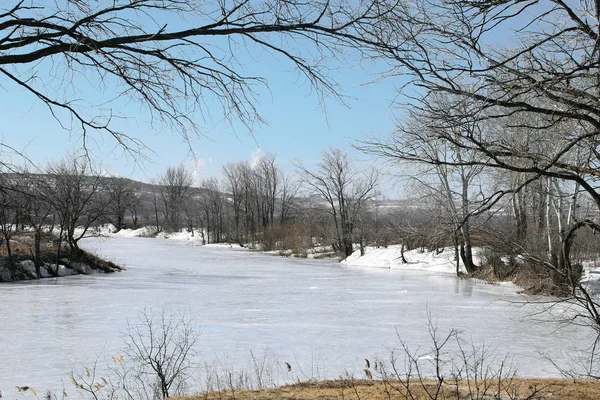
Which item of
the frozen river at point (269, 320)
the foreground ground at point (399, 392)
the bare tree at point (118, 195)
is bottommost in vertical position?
the frozen river at point (269, 320)

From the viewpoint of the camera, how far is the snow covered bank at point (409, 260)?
29544 millimetres

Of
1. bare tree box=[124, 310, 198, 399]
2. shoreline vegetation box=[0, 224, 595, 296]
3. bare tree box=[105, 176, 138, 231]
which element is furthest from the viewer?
bare tree box=[105, 176, 138, 231]

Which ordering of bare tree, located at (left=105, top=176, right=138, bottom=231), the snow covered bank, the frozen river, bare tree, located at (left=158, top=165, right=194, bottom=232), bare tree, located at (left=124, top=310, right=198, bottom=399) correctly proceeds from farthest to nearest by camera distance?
1. bare tree, located at (left=158, top=165, right=194, bottom=232)
2. the snow covered bank
3. bare tree, located at (left=105, top=176, right=138, bottom=231)
4. the frozen river
5. bare tree, located at (left=124, top=310, right=198, bottom=399)

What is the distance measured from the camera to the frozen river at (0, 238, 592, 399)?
28.8 feet

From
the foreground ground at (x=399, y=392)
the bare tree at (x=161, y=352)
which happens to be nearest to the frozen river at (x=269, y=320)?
the bare tree at (x=161, y=352)

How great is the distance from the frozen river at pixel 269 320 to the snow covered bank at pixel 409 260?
22.6 ft

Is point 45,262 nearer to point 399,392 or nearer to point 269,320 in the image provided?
point 269,320

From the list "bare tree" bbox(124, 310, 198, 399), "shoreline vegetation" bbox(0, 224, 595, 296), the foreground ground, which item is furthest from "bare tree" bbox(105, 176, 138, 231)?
the foreground ground

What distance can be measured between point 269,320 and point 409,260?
2105 centimetres

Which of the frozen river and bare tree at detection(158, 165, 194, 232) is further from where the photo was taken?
bare tree at detection(158, 165, 194, 232)

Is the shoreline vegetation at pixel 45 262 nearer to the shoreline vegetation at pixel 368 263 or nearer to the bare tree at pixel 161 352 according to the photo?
the shoreline vegetation at pixel 368 263

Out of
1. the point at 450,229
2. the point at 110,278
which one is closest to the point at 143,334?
the point at 450,229

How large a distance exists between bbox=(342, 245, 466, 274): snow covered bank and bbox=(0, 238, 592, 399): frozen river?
22.6 ft

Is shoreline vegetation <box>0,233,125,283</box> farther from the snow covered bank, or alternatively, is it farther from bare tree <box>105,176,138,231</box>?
the snow covered bank
